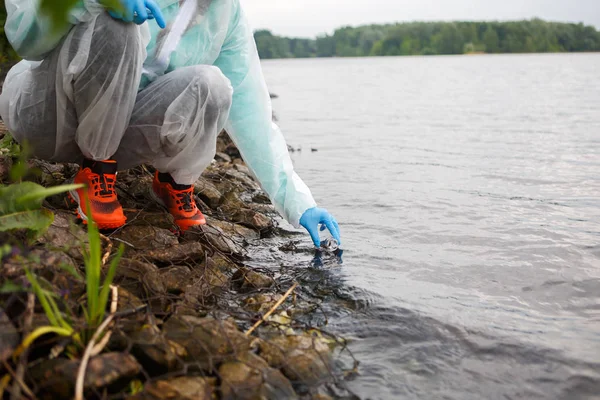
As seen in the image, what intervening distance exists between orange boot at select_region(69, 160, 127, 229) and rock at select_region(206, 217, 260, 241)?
1077mm

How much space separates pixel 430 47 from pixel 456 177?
7451 cm

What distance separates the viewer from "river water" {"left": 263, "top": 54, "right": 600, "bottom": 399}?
2.34 meters

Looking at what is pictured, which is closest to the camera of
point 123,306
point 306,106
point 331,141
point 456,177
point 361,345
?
point 123,306

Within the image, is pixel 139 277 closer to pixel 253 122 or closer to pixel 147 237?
pixel 147 237

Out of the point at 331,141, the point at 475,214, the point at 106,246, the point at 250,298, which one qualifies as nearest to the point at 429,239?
the point at 475,214

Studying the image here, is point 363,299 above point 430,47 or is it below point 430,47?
below

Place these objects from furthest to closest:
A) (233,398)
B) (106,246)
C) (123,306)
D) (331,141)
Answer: (331,141), (106,246), (123,306), (233,398)

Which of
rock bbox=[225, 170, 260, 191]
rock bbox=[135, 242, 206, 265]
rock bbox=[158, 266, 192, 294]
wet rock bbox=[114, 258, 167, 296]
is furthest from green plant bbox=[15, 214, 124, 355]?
rock bbox=[225, 170, 260, 191]

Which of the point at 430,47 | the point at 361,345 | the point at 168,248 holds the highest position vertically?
the point at 430,47

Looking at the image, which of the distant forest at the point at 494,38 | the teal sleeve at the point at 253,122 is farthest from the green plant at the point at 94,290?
the distant forest at the point at 494,38

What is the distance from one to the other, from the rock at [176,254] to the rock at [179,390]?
1.03m

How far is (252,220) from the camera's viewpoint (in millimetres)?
4324

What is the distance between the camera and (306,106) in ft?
57.3

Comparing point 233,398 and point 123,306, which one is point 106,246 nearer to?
point 123,306
